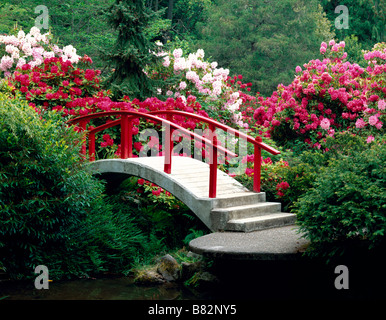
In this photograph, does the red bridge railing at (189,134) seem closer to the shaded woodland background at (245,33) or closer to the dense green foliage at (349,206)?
the dense green foliage at (349,206)

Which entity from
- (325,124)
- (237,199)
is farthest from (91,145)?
(325,124)

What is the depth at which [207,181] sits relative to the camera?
342 inches

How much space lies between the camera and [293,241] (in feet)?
22.9

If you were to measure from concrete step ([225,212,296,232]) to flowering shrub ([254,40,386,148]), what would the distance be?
3.30m

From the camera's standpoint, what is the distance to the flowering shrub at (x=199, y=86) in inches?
501

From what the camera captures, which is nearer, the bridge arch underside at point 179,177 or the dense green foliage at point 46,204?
the dense green foliage at point 46,204

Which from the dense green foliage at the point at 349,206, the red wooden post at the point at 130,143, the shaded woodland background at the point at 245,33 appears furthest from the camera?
the shaded woodland background at the point at 245,33

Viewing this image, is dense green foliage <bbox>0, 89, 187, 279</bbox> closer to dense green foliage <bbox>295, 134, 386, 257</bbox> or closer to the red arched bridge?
the red arched bridge

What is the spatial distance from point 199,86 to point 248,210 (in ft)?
17.5

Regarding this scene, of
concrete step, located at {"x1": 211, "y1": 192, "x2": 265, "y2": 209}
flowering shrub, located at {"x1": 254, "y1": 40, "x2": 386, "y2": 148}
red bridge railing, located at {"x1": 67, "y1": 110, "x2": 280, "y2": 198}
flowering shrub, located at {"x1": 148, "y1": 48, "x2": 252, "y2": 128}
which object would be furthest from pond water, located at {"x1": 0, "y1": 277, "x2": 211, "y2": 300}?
flowering shrub, located at {"x1": 148, "y1": 48, "x2": 252, "y2": 128}

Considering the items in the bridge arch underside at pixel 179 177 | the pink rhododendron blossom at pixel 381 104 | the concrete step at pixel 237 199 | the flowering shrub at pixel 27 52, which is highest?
the flowering shrub at pixel 27 52

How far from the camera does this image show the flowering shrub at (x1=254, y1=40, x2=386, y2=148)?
11.3 m

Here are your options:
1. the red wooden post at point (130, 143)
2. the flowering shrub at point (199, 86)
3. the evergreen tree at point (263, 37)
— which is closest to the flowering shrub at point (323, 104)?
the flowering shrub at point (199, 86)

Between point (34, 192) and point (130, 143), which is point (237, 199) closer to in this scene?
point (130, 143)
